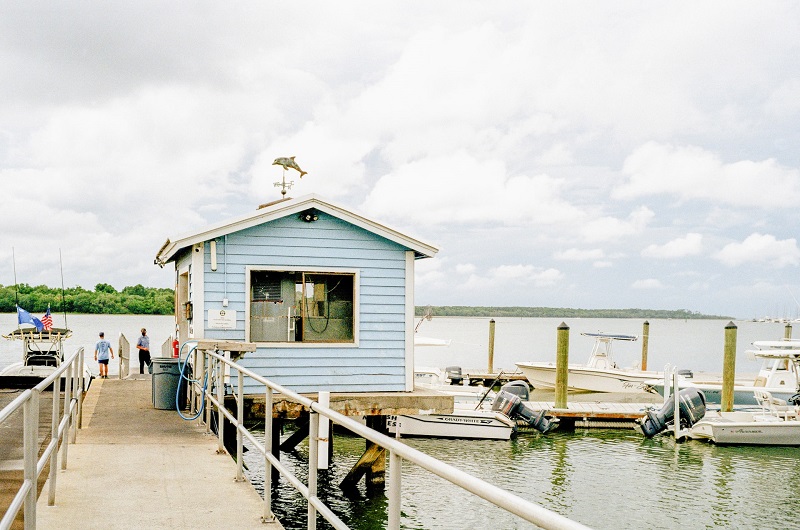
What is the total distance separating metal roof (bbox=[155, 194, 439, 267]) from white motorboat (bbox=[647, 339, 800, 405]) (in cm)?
1322

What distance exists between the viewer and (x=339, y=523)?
3.96 meters

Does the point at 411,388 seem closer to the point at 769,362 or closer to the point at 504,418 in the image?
the point at 504,418

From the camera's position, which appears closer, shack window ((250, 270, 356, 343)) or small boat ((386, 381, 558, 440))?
shack window ((250, 270, 356, 343))

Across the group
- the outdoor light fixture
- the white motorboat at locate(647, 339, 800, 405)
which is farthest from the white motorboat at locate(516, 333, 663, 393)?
the outdoor light fixture

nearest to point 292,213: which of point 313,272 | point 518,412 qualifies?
point 313,272

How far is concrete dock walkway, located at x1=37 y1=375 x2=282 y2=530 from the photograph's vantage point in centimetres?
591

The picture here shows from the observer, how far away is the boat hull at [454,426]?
1995cm

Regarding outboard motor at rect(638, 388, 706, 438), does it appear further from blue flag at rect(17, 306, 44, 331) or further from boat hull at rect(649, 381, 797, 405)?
blue flag at rect(17, 306, 44, 331)

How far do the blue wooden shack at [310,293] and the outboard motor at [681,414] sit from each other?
32.1ft

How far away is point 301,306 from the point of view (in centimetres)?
1325

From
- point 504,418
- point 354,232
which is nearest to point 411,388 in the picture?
point 354,232

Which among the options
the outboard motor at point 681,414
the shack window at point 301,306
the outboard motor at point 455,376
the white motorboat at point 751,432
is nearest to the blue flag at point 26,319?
the shack window at point 301,306

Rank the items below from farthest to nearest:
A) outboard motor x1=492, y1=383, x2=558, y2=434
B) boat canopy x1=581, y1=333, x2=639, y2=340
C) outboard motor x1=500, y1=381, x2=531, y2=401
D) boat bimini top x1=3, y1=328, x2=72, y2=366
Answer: boat canopy x1=581, y1=333, x2=639, y2=340 < outboard motor x1=500, y1=381, x2=531, y2=401 < outboard motor x1=492, y1=383, x2=558, y2=434 < boat bimini top x1=3, y1=328, x2=72, y2=366

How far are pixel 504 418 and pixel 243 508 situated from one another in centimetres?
1453
